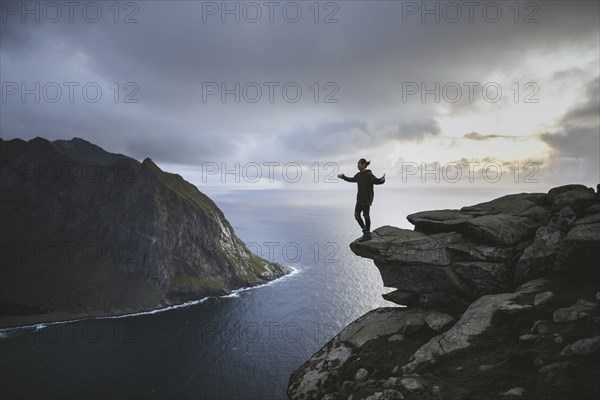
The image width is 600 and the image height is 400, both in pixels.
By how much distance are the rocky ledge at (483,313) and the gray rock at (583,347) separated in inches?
1.2

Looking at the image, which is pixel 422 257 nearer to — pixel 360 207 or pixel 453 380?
pixel 360 207

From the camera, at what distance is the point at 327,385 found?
17.1 metres

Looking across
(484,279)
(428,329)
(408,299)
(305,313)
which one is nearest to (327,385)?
(428,329)

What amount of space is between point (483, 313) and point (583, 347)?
172 inches

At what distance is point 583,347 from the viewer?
1091cm

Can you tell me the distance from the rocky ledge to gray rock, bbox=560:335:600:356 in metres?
0.03

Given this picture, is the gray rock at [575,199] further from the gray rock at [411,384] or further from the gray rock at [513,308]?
the gray rock at [411,384]

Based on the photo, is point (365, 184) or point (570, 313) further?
point (365, 184)

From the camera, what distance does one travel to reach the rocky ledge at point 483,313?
1148cm

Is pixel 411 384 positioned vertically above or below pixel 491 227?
below

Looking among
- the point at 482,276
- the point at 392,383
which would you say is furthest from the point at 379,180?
the point at 392,383

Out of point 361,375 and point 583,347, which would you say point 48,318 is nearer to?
point 361,375

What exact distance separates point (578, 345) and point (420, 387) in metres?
6.00

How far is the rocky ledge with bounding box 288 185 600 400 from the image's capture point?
11.5 meters
